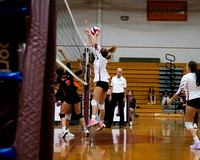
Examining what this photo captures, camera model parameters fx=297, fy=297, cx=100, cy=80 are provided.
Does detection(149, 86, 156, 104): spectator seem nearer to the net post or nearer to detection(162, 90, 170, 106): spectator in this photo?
detection(162, 90, 170, 106): spectator

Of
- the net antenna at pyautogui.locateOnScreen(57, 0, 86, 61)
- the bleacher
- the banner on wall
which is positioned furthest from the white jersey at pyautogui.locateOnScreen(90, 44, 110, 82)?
the banner on wall

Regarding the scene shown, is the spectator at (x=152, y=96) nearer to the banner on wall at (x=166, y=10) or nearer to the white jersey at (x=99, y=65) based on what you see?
→ the banner on wall at (x=166, y=10)

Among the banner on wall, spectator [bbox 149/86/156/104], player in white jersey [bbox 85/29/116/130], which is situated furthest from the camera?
the banner on wall

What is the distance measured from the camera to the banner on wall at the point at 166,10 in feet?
60.3

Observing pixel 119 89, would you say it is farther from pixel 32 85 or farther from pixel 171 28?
pixel 171 28

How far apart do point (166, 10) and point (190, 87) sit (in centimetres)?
Result: 1437

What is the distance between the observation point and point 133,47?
18.3 m

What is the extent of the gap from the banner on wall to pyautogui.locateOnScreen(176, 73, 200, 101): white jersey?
1398cm

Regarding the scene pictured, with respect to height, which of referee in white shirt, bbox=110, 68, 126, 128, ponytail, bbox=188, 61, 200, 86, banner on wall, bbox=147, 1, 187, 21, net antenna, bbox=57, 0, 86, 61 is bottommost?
referee in white shirt, bbox=110, 68, 126, 128

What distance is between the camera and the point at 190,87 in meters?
5.00

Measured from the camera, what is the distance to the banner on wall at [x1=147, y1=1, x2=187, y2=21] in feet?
60.3

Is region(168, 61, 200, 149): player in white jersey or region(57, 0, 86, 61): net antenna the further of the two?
region(57, 0, 86, 61): net antenna

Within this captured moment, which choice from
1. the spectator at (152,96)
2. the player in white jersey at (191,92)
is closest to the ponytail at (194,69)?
the player in white jersey at (191,92)

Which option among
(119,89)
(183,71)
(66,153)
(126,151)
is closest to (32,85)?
(66,153)
